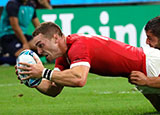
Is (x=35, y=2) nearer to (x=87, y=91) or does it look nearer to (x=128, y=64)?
(x=87, y=91)

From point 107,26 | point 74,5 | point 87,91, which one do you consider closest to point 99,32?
point 107,26

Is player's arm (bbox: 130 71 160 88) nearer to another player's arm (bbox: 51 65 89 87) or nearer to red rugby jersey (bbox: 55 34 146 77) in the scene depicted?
red rugby jersey (bbox: 55 34 146 77)

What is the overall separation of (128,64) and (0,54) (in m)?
8.88

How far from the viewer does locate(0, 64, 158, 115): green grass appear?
671cm

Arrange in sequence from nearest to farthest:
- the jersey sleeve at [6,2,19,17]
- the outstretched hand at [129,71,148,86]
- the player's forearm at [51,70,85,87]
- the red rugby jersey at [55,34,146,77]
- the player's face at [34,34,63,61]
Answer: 1. the player's forearm at [51,70,85,87]
2. the red rugby jersey at [55,34,146,77]
3. the player's face at [34,34,63,61]
4. the outstretched hand at [129,71,148,86]
5. the jersey sleeve at [6,2,19,17]

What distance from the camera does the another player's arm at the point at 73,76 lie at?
214 inches

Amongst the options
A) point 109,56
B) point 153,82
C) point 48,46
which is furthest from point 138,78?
point 48,46

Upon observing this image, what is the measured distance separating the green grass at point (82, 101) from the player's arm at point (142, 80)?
1.82ft

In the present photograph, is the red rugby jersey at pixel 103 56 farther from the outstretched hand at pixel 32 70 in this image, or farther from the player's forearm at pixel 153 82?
the outstretched hand at pixel 32 70

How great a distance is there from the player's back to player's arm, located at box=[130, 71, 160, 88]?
9cm

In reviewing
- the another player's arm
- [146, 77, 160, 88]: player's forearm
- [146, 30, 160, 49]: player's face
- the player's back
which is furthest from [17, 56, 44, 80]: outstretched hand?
[146, 30, 160, 49]: player's face

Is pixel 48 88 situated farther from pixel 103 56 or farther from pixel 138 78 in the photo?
pixel 138 78

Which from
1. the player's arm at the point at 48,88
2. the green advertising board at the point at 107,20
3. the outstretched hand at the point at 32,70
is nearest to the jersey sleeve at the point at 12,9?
the green advertising board at the point at 107,20

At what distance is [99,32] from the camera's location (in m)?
14.6
